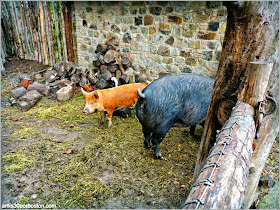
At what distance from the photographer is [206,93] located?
10.7ft

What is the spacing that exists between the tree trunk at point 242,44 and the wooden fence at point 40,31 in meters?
6.51

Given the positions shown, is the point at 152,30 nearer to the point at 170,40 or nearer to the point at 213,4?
the point at 170,40

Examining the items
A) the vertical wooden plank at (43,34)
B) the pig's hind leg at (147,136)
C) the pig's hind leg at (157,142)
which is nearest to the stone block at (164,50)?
the pig's hind leg at (147,136)

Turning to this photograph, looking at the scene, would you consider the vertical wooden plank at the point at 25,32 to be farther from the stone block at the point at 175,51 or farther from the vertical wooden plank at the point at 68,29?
the stone block at the point at 175,51

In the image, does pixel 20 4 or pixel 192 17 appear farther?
pixel 20 4

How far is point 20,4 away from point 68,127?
22.3 feet

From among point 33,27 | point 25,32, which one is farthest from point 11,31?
point 33,27

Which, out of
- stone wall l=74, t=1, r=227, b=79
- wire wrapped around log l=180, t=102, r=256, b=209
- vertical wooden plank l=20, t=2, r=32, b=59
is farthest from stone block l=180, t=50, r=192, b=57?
vertical wooden plank l=20, t=2, r=32, b=59

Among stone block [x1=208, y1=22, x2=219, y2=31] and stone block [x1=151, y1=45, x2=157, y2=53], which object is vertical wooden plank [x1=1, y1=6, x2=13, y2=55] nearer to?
stone block [x1=151, y1=45, x2=157, y2=53]

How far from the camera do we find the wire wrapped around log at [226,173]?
2.92 feet

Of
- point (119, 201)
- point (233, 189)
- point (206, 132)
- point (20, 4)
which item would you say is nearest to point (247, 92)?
point (206, 132)

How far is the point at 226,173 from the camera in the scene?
3.37 feet

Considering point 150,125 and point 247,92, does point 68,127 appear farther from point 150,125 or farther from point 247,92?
point 247,92

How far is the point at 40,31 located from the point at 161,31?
17.9 feet
